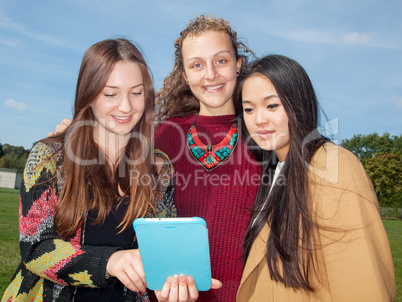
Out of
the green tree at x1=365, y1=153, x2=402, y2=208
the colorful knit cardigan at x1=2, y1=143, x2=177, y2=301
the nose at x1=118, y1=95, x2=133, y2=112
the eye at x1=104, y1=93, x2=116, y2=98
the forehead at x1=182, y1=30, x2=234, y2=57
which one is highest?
the green tree at x1=365, y1=153, x2=402, y2=208

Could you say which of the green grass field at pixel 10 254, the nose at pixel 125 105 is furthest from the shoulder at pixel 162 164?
the green grass field at pixel 10 254

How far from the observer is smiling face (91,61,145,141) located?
2672 mm

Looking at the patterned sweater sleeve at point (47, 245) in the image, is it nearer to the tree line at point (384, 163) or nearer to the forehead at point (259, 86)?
the forehead at point (259, 86)

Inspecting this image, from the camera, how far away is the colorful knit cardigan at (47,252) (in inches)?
83.4

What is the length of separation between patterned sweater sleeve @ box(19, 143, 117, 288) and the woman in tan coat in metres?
1.19

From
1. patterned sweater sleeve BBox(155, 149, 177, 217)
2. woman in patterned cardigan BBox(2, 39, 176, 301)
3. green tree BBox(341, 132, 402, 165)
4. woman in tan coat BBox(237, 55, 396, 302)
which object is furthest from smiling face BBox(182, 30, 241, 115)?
green tree BBox(341, 132, 402, 165)

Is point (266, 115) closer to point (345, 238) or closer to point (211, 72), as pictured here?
point (211, 72)

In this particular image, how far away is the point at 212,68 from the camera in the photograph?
330 cm

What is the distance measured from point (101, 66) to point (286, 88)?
140 centimetres

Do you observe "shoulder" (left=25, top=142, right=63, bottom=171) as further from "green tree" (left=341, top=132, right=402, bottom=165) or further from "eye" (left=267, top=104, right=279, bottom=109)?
"green tree" (left=341, top=132, right=402, bottom=165)

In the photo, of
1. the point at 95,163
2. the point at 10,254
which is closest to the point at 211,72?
the point at 95,163

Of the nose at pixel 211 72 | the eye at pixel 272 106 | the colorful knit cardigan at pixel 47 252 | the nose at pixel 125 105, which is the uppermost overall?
the nose at pixel 211 72

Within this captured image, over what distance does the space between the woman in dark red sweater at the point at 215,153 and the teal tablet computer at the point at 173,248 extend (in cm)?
89

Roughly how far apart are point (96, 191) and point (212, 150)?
3.97 feet
